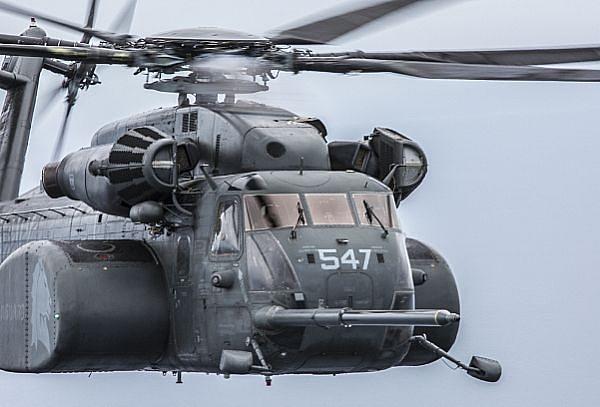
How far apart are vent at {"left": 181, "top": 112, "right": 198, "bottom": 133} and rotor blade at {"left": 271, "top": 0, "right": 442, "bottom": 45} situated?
1.87m

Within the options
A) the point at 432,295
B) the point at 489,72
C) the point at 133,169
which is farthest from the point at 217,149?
the point at 489,72

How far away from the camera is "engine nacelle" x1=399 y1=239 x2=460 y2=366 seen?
47.1ft

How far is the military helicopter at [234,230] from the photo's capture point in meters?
12.4

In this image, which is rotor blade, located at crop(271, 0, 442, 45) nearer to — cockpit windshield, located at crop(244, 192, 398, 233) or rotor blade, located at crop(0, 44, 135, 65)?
cockpit windshield, located at crop(244, 192, 398, 233)

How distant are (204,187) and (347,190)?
1.37m

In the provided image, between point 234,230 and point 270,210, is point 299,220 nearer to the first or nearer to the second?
point 270,210

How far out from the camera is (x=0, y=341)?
14.1m

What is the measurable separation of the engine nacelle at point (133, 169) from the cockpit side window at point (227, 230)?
0.52 m

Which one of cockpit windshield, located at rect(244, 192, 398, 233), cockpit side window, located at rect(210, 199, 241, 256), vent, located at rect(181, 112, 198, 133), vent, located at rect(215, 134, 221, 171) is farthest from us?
vent, located at rect(181, 112, 198, 133)

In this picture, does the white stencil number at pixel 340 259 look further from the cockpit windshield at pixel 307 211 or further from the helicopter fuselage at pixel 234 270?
the cockpit windshield at pixel 307 211

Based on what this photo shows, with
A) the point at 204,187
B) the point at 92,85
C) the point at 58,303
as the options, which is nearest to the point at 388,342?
the point at 204,187

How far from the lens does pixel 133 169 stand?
43.0 ft

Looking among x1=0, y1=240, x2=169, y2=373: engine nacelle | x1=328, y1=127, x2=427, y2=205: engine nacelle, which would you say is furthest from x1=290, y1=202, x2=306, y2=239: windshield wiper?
x1=0, y1=240, x2=169, y2=373: engine nacelle

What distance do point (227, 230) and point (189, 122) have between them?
4.30 feet
